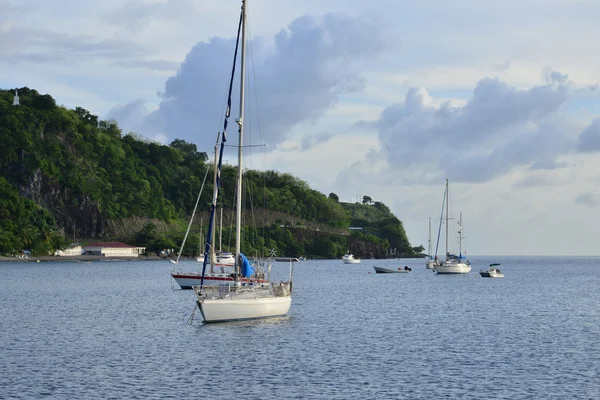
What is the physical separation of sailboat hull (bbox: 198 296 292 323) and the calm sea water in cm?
73

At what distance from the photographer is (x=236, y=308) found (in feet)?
192

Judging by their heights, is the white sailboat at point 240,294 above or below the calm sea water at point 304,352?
above

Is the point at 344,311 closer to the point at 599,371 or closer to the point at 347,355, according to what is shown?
the point at 347,355

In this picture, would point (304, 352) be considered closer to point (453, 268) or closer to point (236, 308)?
point (236, 308)

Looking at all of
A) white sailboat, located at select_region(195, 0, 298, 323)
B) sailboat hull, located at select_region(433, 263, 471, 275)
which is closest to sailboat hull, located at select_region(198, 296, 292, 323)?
white sailboat, located at select_region(195, 0, 298, 323)

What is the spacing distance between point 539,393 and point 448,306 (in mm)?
48473

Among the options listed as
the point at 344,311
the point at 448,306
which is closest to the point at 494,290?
the point at 448,306

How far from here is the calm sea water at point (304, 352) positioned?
3953 centimetres

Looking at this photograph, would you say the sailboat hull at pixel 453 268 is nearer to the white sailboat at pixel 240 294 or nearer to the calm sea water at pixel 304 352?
the calm sea water at pixel 304 352

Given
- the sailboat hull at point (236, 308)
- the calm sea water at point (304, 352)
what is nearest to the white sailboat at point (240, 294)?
the sailboat hull at point (236, 308)

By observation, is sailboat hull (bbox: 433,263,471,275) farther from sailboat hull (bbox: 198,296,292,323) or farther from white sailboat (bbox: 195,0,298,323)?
sailboat hull (bbox: 198,296,292,323)

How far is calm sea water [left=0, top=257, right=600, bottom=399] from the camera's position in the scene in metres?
39.5

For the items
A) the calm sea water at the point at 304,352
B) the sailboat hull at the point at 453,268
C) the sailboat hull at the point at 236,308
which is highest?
the sailboat hull at the point at 453,268

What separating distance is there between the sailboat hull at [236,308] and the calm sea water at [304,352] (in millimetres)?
730
